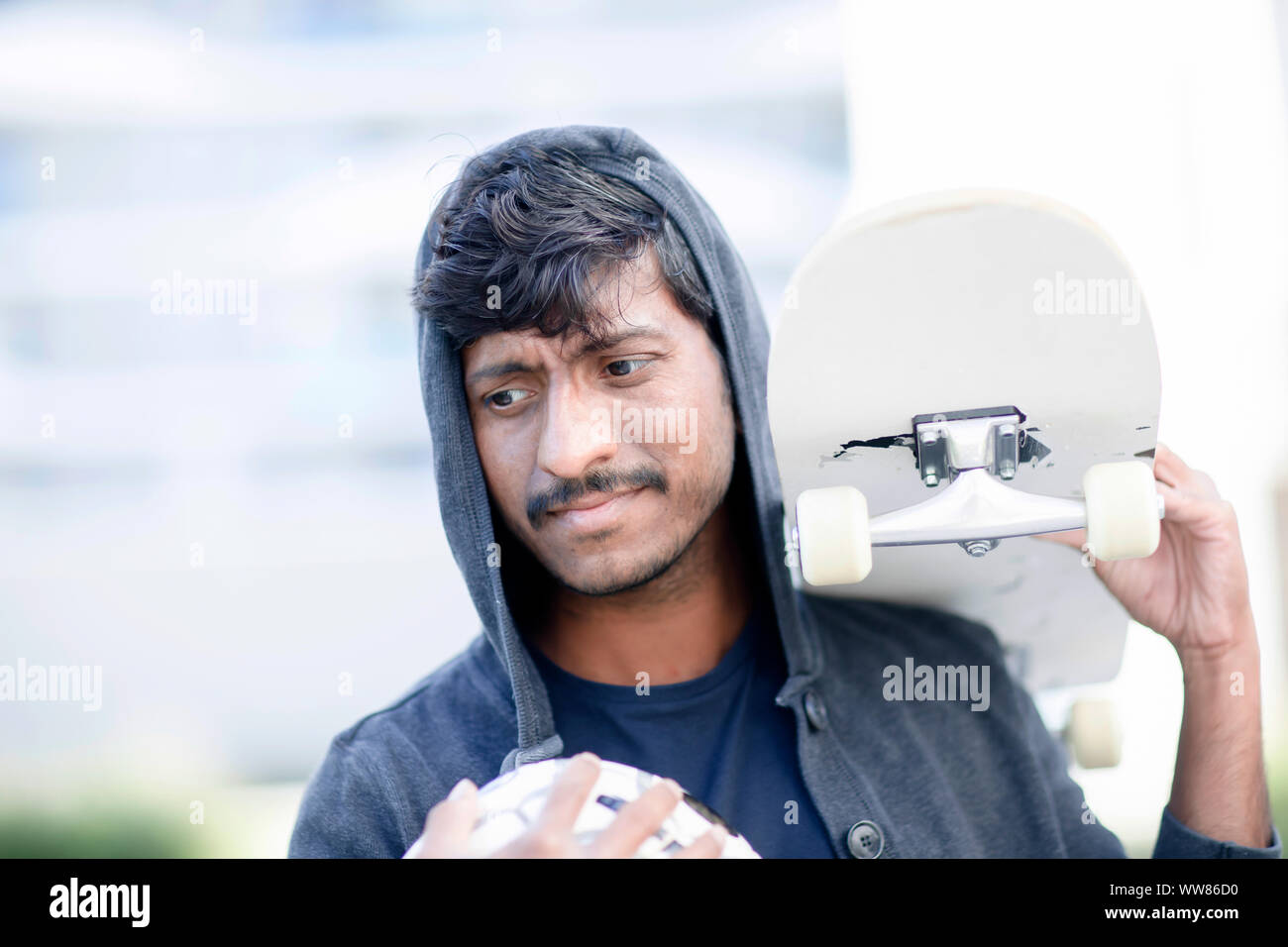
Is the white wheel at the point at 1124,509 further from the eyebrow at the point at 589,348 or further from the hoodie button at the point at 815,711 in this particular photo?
the eyebrow at the point at 589,348

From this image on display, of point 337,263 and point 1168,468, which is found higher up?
point 337,263

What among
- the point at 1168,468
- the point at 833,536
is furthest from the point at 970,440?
the point at 1168,468

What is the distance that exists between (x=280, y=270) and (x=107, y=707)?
4.11 feet

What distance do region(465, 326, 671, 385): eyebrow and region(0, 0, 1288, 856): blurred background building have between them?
0.73 meters

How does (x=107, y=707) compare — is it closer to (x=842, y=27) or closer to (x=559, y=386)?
(x=559, y=386)

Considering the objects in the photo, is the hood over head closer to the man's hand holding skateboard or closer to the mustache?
the mustache

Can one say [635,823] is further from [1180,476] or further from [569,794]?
[1180,476]

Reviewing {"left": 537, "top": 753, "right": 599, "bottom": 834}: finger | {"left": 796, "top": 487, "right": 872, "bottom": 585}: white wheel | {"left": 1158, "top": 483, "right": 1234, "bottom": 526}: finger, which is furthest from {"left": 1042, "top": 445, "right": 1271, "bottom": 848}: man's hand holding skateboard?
{"left": 537, "top": 753, "right": 599, "bottom": 834}: finger

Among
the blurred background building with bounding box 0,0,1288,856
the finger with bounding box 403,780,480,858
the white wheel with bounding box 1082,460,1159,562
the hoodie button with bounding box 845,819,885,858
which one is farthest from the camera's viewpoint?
the blurred background building with bounding box 0,0,1288,856

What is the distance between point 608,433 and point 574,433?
0.05 m

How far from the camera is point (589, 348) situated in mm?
1155

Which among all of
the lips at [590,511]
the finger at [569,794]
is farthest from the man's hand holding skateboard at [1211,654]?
the finger at [569,794]

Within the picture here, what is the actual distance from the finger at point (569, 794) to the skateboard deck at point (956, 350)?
0.38 metres

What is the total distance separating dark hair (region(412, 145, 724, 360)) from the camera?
115 centimetres
